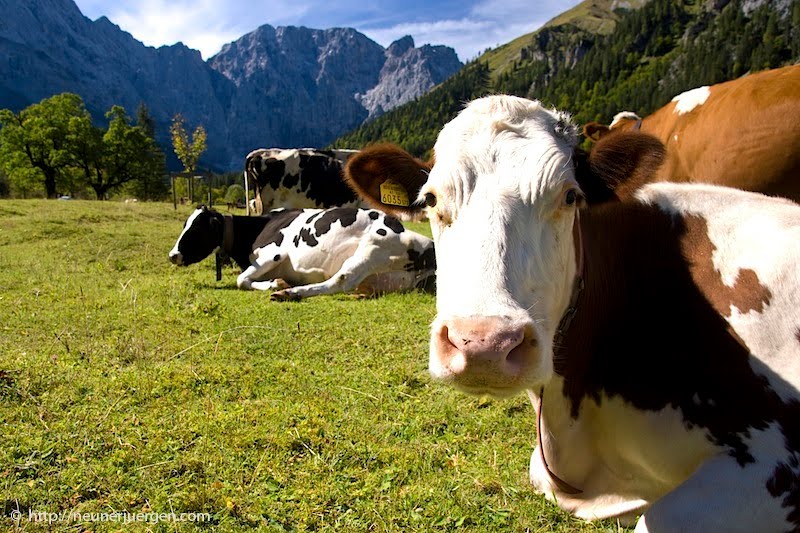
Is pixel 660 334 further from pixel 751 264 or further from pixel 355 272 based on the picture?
pixel 355 272

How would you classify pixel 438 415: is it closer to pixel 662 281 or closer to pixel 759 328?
pixel 662 281

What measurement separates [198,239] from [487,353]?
966 centimetres

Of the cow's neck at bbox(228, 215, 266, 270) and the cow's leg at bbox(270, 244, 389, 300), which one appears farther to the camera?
the cow's neck at bbox(228, 215, 266, 270)

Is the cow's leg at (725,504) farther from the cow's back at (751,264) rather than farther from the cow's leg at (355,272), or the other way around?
the cow's leg at (355,272)

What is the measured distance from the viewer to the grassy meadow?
2816mm

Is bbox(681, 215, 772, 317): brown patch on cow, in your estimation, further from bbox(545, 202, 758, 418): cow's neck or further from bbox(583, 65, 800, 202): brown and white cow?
bbox(583, 65, 800, 202): brown and white cow

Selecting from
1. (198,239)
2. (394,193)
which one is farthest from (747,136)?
(198,239)

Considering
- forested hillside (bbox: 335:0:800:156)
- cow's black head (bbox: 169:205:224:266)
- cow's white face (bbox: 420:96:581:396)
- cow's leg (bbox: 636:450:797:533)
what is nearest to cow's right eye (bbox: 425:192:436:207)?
cow's white face (bbox: 420:96:581:396)

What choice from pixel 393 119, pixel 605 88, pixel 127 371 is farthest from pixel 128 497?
pixel 393 119

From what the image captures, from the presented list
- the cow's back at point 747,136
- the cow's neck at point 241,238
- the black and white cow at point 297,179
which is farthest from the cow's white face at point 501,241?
the black and white cow at point 297,179

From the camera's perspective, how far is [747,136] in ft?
18.3

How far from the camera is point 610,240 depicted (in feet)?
9.31

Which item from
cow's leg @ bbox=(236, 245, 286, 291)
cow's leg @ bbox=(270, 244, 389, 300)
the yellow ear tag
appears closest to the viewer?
the yellow ear tag

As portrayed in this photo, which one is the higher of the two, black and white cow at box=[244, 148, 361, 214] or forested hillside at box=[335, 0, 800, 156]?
forested hillside at box=[335, 0, 800, 156]
